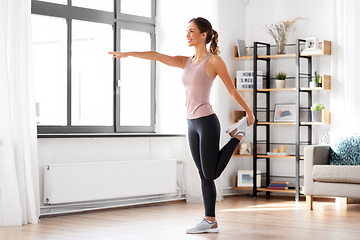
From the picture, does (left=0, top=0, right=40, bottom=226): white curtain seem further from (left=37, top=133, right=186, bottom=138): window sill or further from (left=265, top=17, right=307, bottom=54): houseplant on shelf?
(left=265, top=17, right=307, bottom=54): houseplant on shelf

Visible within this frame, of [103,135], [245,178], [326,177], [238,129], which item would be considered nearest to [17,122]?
[103,135]

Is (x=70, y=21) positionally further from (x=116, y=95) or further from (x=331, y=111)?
(x=331, y=111)

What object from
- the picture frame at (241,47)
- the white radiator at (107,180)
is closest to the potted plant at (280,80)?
the picture frame at (241,47)

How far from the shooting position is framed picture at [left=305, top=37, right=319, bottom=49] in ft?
18.9

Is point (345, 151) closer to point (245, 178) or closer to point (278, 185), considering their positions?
point (278, 185)

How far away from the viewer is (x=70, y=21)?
16.9 ft

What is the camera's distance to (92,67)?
5445 millimetres

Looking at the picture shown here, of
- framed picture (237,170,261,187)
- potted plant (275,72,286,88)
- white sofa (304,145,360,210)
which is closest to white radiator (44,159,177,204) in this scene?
framed picture (237,170,261,187)

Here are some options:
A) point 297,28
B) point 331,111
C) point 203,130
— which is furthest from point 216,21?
point 203,130

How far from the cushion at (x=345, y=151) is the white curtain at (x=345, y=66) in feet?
1.55

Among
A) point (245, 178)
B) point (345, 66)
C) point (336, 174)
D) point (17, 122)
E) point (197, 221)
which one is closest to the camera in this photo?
point (17, 122)

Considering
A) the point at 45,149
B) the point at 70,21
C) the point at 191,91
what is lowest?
the point at 45,149

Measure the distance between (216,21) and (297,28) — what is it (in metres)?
1.01

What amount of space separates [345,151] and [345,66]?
1.03 meters
